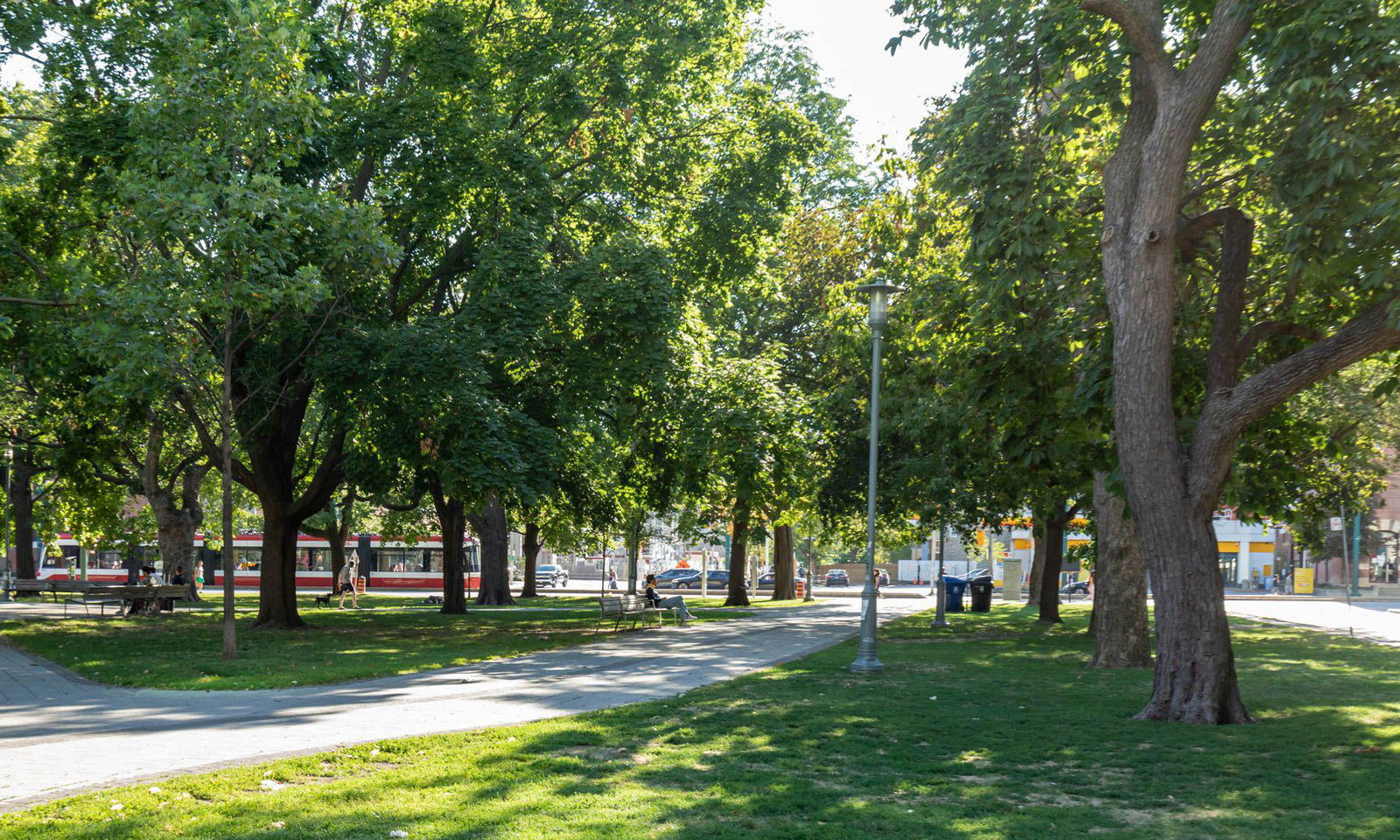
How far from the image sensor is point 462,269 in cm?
2381

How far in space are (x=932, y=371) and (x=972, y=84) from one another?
5.41 meters

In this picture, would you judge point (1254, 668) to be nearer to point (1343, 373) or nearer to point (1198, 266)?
point (1198, 266)

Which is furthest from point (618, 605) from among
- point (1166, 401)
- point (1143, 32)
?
point (1143, 32)

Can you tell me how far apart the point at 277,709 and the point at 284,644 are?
28.6 feet

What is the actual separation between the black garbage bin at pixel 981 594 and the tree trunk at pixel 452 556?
1676cm

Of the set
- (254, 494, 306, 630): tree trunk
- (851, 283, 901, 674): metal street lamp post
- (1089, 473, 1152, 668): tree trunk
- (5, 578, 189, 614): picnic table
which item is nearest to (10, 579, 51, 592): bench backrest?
(5, 578, 189, 614): picnic table

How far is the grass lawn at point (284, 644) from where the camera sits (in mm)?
15305

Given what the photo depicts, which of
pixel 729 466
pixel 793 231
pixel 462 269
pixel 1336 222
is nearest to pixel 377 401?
pixel 462 269

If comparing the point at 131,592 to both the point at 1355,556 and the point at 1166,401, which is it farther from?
the point at 1355,556

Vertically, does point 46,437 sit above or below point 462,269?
below

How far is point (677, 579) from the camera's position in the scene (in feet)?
246

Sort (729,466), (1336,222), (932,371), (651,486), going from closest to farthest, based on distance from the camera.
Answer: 1. (1336,222)
2. (932,371)
3. (729,466)
4. (651,486)

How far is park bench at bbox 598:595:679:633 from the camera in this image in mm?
24641

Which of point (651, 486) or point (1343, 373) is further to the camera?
point (651, 486)
